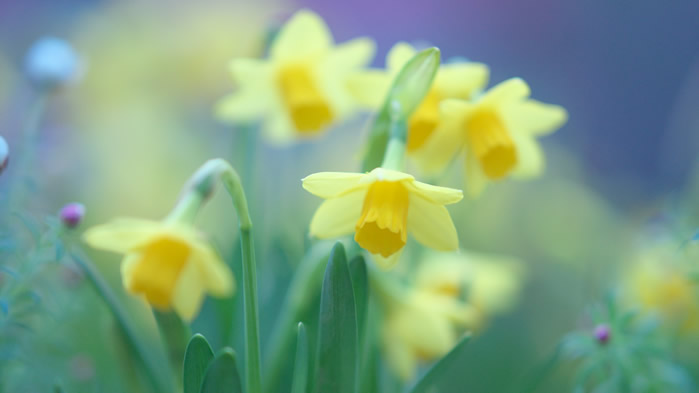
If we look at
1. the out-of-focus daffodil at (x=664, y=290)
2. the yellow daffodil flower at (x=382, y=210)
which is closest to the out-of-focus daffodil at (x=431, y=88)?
the yellow daffodil flower at (x=382, y=210)

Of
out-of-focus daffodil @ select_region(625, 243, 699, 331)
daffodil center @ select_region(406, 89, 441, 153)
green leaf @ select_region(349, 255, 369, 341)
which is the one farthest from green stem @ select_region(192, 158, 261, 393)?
out-of-focus daffodil @ select_region(625, 243, 699, 331)

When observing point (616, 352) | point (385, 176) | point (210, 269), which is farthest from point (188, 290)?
point (616, 352)

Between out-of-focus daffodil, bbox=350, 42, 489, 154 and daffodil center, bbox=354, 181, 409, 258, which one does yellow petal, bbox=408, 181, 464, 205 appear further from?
out-of-focus daffodil, bbox=350, 42, 489, 154

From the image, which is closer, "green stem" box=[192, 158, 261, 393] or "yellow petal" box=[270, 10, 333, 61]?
A: "green stem" box=[192, 158, 261, 393]

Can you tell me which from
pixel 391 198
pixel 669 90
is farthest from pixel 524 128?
pixel 669 90

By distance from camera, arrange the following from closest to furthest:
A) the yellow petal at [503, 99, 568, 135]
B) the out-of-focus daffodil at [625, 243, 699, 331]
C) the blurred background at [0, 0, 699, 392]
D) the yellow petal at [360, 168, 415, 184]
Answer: the yellow petal at [360, 168, 415, 184] < the yellow petal at [503, 99, 568, 135] < the out-of-focus daffodil at [625, 243, 699, 331] < the blurred background at [0, 0, 699, 392]

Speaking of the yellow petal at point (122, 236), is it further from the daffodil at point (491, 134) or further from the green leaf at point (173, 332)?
the daffodil at point (491, 134)
